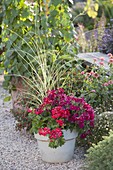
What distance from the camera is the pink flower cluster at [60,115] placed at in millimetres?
3574

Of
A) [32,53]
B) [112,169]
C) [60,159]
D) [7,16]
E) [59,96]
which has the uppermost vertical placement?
[7,16]

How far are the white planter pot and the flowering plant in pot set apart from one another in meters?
0.07

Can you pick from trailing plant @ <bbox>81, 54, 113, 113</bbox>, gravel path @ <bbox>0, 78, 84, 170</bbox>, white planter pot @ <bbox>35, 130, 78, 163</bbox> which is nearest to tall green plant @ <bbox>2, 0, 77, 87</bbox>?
trailing plant @ <bbox>81, 54, 113, 113</bbox>

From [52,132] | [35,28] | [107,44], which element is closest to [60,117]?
[52,132]

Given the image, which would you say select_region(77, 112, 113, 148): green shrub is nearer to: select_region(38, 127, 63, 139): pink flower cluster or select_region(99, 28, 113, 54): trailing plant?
select_region(38, 127, 63, 139): pink flower cluster

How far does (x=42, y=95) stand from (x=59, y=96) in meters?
0.37

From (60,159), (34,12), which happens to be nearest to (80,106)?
(60,159)

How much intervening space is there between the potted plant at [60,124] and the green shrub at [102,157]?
2.29 feet

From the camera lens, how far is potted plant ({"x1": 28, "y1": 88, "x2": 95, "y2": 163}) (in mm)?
3572

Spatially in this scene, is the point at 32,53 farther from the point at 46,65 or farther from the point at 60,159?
the point at 60,159

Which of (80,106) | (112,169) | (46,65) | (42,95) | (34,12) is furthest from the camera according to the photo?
(34,12)

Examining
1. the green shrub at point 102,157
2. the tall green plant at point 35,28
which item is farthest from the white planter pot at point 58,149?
the tall green plant at point 35,28

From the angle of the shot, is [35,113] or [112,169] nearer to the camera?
[112,169]

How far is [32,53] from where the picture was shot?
15.1 feet
